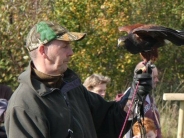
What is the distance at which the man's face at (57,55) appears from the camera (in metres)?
4.12

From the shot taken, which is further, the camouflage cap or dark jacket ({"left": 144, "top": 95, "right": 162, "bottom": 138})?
dark jacket ({"left": 144, "top": 95, "right": 162, "bottom": 138})

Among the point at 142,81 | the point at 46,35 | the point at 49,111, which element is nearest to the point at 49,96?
the point at 49,111

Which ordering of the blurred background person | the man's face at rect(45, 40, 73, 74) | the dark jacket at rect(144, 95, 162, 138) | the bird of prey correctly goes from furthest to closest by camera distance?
Result: the dark jacket at rect(144, 95, 162, 138) < the blurred background person < the bird of prey < the man's face at rect(45, 40, 73, 74)

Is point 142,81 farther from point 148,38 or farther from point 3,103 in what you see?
point 3,103

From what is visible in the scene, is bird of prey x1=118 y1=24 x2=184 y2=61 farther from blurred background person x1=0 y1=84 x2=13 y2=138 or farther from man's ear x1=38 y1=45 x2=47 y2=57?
blurred background person x1=0 y1=84 x2=13 y2=138

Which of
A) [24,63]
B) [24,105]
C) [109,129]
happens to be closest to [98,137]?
[109,129]

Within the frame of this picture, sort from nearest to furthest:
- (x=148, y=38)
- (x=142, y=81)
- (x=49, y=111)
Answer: (x=49, y=111) → (x=142, y=81) → (x=148, y=38)

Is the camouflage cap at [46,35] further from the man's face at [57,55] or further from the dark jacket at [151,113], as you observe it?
the dark jacket at [151,113]

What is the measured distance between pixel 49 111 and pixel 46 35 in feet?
1.84

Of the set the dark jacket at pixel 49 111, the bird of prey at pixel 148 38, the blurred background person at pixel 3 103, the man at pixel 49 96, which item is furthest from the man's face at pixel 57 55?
the blurred background person at pixel 3 103

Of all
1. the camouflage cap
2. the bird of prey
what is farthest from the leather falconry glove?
the camouflage cap

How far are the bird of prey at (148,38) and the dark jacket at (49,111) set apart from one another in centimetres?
52

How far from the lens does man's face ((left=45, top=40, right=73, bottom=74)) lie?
13.5ft

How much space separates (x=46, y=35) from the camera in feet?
13.6
